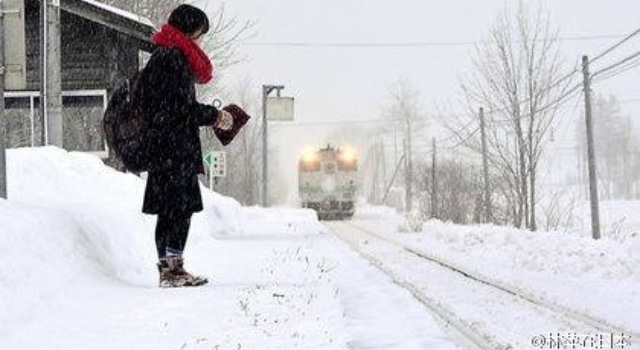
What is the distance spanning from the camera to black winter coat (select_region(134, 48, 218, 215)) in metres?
5.49

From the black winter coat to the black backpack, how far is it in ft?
0.15

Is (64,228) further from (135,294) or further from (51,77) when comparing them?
(51,77)

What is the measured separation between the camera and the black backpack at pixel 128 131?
17.9 ft

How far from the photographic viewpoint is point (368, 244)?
13.4m

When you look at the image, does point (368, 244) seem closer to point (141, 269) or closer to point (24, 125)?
point (141, 269)

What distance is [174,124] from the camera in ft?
18.2

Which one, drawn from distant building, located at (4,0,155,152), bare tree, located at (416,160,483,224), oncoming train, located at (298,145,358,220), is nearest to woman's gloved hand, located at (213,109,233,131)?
distant building, located at (4,0,155,152)

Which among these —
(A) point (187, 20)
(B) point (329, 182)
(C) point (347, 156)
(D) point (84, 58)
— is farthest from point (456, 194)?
(A) point (187, 20)

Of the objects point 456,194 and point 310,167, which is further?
point 310,167

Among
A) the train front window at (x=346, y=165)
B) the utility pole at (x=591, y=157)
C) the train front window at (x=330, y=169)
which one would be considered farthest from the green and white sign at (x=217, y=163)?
the utility pole at (x=591, y=157)

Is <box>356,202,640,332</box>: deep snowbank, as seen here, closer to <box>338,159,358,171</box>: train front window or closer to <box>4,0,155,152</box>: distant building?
<box>4,0,155,152</box>: distant building

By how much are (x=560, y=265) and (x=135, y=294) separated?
559cm

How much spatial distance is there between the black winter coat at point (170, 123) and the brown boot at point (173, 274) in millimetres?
362

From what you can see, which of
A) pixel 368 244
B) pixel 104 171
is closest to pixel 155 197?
pixel 104 171
